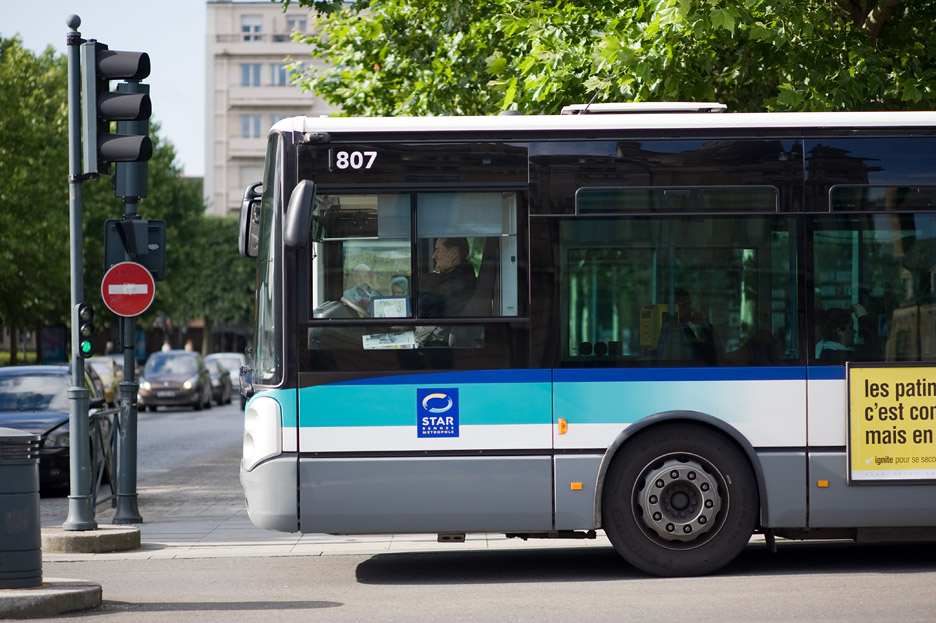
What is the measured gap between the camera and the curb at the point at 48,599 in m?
7.41

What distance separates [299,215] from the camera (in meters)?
8.20

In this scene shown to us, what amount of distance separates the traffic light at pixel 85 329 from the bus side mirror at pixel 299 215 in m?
2.70

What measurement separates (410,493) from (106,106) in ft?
12.9

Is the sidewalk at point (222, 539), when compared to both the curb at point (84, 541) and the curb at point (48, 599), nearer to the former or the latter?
the curb at point (84, 541)

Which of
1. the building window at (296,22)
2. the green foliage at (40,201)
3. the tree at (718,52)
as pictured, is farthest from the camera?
the building window at (296,22)

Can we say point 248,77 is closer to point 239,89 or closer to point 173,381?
point 239,89

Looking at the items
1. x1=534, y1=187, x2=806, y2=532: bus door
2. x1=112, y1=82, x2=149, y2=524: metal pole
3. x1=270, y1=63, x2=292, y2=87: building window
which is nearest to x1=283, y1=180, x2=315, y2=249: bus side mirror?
x1=534, y1=187, x2=806, y2=532: bus door

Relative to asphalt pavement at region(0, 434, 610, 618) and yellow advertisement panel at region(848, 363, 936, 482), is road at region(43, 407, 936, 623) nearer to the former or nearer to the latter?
asphalt pavement at region(0, 434, 610, 618)

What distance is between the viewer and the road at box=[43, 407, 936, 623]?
7348 mm

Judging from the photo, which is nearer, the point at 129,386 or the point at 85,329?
the point at 85,329

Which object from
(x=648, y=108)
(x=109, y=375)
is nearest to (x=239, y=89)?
(x=109, y=375)

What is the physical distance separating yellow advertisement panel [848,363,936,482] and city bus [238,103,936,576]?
Answer: 0.05 feet

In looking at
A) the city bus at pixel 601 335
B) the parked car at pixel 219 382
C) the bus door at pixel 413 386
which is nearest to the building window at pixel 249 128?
the parked car at pixel 219 382

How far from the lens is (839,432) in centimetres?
862
